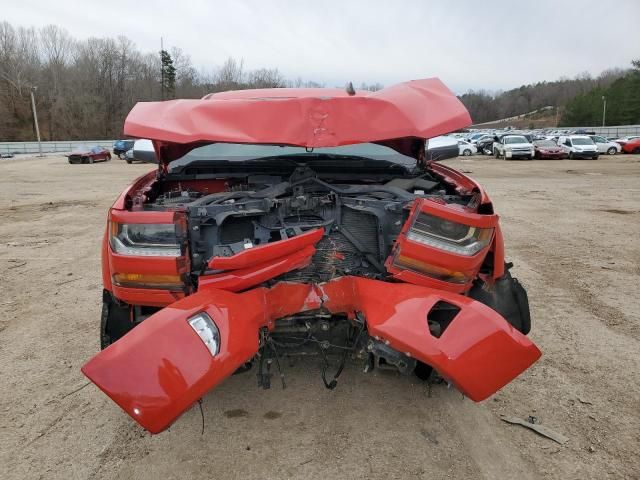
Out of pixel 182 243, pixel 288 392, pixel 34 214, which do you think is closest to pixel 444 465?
pixel 288 392

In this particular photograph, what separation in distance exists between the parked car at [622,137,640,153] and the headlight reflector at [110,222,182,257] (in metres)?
38.2

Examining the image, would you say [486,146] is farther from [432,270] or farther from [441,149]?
[432,270]

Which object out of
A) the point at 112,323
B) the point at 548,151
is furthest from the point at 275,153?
the point at 548,151

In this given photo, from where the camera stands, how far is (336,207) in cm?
286

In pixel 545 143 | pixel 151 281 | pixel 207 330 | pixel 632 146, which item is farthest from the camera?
pixel 632 146

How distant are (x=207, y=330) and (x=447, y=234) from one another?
52.5 inches

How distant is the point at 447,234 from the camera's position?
2584 millimetres

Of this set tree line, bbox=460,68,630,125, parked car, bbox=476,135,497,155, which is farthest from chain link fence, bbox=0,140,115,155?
tree line, bbox=460,68,630,125

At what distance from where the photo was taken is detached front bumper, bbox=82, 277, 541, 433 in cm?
196

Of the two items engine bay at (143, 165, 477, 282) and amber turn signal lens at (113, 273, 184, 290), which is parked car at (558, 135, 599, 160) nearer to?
engine bay at (143, 165, 477, 282)

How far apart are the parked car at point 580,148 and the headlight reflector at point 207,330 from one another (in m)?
30.4

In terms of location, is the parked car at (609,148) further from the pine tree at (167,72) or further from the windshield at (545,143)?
the pine tree at (167,72)

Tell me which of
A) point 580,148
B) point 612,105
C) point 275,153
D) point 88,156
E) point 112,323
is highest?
point 612,105

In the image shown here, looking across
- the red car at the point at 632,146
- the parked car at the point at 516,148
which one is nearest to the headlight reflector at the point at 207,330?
the parked car at the point at 516,148
